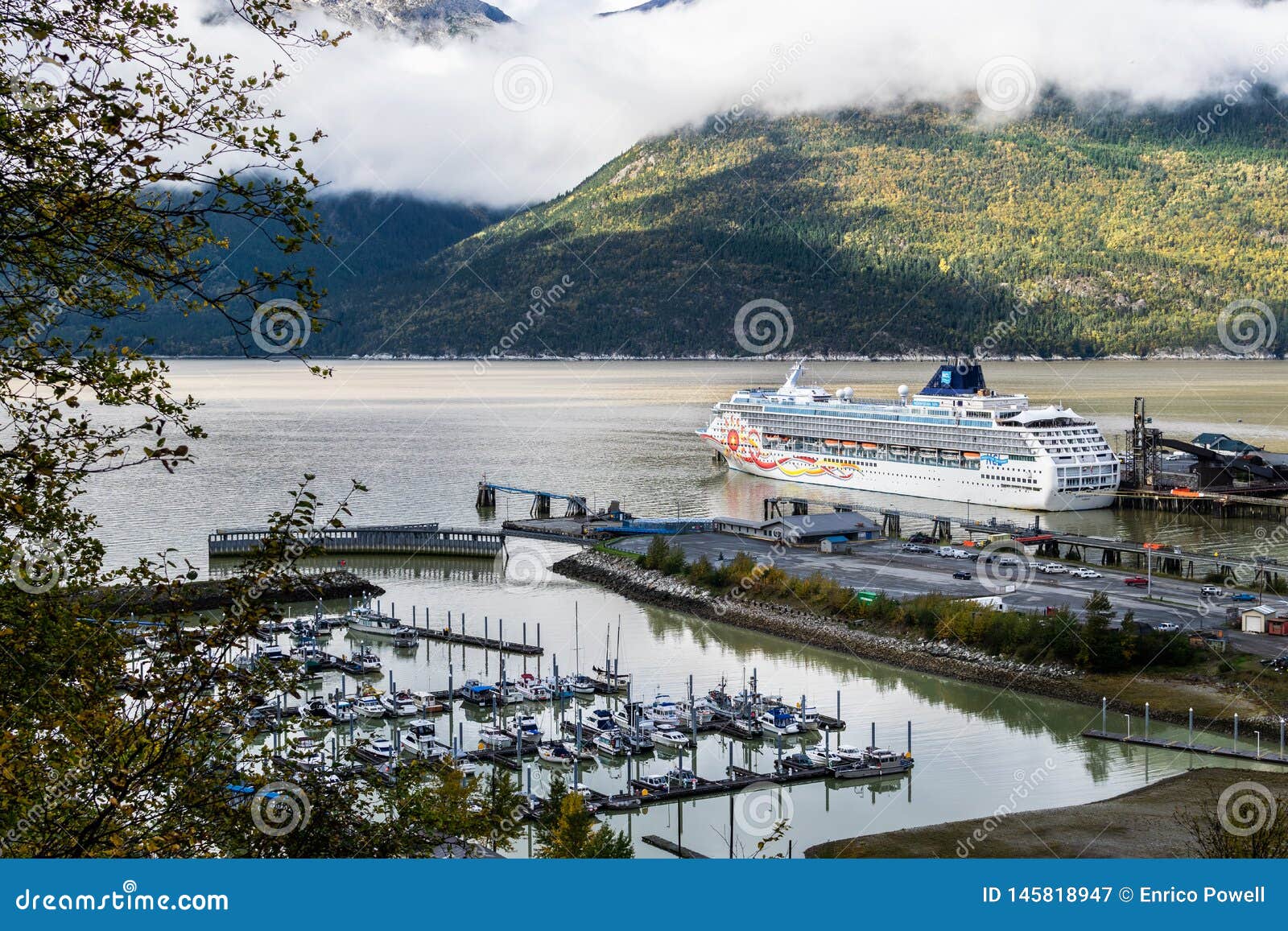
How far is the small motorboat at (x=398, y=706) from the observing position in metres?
24.5

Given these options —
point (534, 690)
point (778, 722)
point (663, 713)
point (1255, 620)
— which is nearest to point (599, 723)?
point (663, 713)

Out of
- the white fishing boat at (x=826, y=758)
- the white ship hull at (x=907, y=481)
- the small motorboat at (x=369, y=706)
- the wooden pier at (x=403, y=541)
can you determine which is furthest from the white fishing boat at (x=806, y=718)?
the white ship hull at (x=907, y=481)

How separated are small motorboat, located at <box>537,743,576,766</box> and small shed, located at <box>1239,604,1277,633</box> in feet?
46.4

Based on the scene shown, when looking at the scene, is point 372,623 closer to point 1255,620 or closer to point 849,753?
point 849,753

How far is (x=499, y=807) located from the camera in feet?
38.6

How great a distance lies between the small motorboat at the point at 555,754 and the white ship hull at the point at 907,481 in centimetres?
3390

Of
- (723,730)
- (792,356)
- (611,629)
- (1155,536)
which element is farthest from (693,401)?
(723,730)

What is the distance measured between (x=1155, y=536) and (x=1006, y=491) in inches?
343

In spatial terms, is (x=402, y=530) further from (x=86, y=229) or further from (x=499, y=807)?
(x=86, y=229)

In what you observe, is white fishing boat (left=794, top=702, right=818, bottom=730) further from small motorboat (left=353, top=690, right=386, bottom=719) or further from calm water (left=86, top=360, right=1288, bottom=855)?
small motorboat (left=353, top=690, right=386, bottom=719)

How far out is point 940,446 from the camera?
55.7 m

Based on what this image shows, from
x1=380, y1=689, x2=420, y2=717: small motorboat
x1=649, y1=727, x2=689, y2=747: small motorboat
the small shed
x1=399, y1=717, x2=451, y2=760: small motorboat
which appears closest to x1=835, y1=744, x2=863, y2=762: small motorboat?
x1=649, y1=727, x2=689, y2=747: small motorboat

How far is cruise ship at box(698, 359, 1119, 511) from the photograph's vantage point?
171 ft

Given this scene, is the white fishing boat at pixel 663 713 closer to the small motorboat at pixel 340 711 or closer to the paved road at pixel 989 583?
the small motorboat at pixel 340 711
